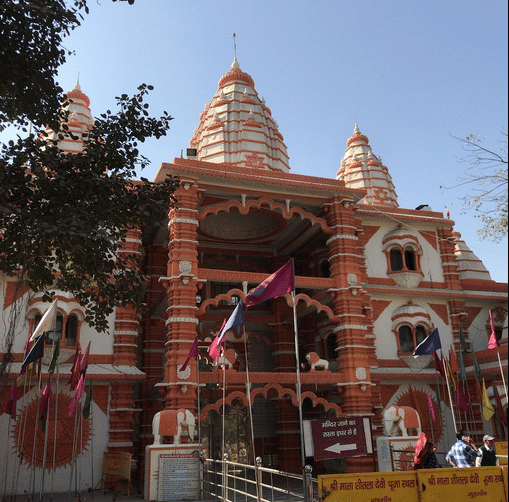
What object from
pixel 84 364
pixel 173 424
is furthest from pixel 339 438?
pixel 84 364

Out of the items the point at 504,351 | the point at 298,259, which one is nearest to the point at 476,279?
the point at 504,351

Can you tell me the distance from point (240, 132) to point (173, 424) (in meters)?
16.5

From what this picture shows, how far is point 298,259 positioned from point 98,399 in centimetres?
1162

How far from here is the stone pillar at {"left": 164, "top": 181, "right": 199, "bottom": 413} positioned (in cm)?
1803

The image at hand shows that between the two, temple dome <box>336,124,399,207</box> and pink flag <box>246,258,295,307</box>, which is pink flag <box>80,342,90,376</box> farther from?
temple dome <box>336,124,399,207</box>

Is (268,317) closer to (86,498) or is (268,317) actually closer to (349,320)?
(349,320)

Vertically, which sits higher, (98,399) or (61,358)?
(61,358)

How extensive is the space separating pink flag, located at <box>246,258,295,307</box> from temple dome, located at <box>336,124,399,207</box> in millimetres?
20896

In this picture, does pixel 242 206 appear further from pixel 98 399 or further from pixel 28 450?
pixel 28 450

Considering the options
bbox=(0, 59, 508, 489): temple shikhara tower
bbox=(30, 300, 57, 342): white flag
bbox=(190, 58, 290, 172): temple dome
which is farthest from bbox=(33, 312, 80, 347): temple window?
bbox=(190, 58, 290, 172): temple dome

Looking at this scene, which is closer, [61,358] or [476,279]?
[61,358]

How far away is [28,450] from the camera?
18547 millimetres

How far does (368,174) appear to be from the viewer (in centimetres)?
3416

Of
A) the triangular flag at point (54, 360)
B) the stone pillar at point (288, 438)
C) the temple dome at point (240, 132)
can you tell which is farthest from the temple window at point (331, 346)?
the triangular flag at point (54, 360)
